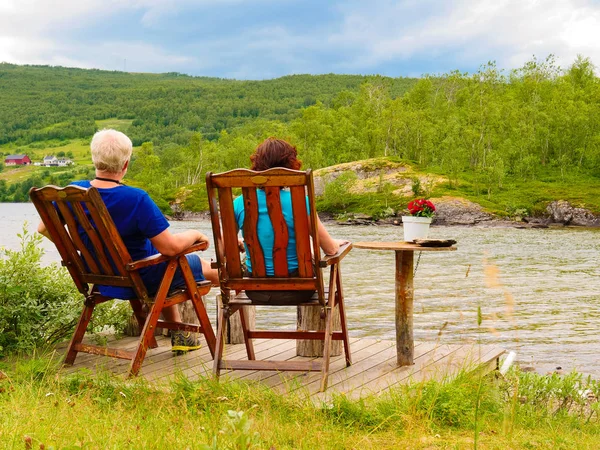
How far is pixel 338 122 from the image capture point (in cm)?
Result: 10450

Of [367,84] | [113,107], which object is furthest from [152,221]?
[113,107]

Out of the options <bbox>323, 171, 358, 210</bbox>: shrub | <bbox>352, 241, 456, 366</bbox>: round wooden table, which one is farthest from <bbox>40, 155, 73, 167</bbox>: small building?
<bbox>352, 241, 456, 366</bbox>: round wooden table

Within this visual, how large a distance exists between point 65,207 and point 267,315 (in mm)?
9489

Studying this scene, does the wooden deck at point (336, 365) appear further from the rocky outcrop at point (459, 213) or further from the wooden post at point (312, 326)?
the rocky outcrop at point (459, 213)

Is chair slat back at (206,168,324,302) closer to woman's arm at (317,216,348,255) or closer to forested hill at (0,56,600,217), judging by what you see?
woman's arm at (317,216,348,255)

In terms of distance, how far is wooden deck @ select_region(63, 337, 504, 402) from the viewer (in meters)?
4.92

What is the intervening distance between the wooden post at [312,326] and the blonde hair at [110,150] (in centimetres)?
191

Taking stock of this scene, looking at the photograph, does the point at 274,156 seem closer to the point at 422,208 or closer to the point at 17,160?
the point at 422,208

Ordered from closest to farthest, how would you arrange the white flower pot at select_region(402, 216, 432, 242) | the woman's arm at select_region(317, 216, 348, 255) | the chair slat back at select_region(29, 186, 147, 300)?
1. the chair slat back at select_region(29, 186, 147, 300)
2. the woman's arm at select_region(317, 216, 348, 255)
3. the white flower pot at select_region(402, 216, 432, 242)

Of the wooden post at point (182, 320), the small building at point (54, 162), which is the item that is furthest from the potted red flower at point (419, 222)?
the small building at point (54, 162)

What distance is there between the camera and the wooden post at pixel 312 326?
5.80m

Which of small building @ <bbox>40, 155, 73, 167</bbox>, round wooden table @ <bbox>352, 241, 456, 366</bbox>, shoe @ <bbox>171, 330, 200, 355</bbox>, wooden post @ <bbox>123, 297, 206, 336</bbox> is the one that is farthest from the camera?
small building @ <bbox>40, 155, 73, 167</bbox>

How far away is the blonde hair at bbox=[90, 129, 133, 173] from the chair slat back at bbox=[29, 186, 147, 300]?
1.03ft

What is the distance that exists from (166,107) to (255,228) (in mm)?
176415
